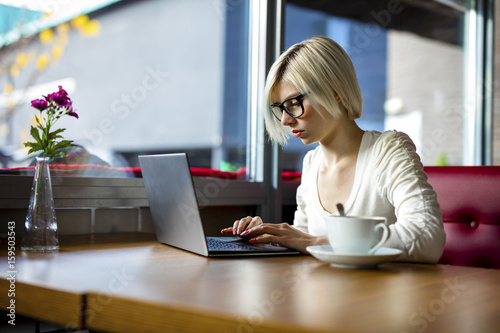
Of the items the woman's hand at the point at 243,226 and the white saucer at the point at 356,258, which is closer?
the white saucer at the point at 356,258

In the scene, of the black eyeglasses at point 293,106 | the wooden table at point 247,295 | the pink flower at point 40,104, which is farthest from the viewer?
the black eyeglasses at point 293,106

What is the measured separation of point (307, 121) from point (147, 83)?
0.77 m

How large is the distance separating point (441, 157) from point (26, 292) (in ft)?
12.8

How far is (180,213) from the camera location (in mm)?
1279

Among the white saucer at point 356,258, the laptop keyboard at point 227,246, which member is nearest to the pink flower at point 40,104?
the laptop keyboard at point 227,246

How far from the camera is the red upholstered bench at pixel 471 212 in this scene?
1.68 metres

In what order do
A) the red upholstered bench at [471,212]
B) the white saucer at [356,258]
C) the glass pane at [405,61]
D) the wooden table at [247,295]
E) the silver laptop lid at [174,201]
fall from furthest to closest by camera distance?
1. the glass pane at [405,61]
2. the red upholstered bench at [471,212]
3. the silver laptop lid at [174,201]
4. the white saucer at [356,258]
5. the wooden table at [247,295]

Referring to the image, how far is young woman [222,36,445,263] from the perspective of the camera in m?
1.37

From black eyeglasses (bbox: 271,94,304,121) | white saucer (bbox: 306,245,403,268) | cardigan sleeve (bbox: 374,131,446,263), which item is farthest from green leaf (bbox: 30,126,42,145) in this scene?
cardigan sleeve (bbox: 374,131,446,263)

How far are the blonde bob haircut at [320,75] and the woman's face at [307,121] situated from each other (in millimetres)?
15

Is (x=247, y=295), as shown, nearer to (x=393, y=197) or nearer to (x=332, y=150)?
(x=393, y=197)

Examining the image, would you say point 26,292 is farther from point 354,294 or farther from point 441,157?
point 441,157

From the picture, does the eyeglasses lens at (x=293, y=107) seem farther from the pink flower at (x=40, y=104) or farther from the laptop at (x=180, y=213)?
the pink flower at (x=40, y=104)

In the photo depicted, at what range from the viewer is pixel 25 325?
1631mm
